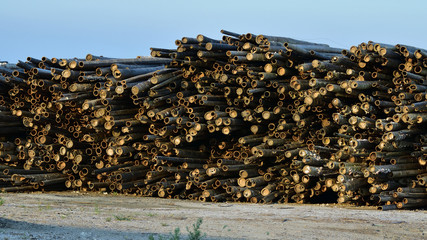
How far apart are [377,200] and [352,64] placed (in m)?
2.27

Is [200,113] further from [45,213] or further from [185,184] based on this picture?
[45,213]

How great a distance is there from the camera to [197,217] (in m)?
8.70

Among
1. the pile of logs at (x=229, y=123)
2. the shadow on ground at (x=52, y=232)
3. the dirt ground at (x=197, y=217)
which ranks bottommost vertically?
the dirt ground at (x=197, y=217)

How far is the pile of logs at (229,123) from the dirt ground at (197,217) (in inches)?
25.8

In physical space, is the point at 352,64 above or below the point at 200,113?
above

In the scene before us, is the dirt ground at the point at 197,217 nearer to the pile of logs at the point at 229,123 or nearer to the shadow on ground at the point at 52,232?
the shadow on ground at the point at 52,232

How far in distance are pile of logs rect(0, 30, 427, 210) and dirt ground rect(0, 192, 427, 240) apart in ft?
2.15

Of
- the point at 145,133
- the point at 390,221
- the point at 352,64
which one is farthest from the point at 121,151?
the point at 390,221

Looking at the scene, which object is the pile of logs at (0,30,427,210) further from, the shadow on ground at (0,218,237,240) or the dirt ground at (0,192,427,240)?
the shadow on ground at (0,218,237,240)

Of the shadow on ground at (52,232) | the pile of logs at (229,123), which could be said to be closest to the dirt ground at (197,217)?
the shadow on ground at (52,232)

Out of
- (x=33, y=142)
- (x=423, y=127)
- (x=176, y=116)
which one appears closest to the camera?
(x=423, y=127)

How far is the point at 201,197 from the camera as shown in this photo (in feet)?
38.9

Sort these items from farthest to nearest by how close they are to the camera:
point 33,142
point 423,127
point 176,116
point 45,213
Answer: point 33,142, point 176,116, point 423,127, point 45,213

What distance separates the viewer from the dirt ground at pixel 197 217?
707 cm
